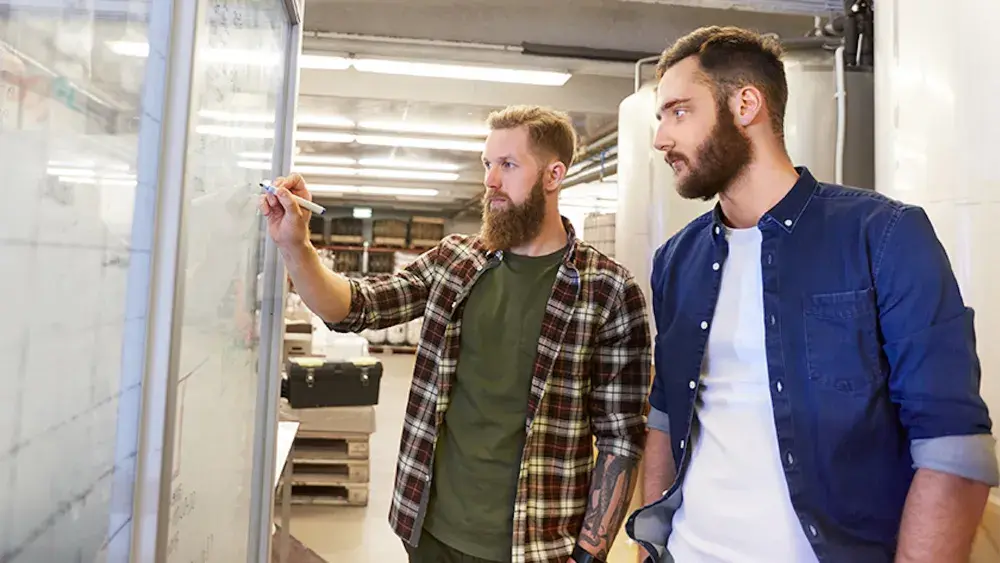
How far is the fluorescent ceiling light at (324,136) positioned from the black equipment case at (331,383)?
2761mm

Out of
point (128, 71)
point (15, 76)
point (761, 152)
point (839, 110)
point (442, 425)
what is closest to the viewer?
point (15, 76)

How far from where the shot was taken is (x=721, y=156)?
3.65ft

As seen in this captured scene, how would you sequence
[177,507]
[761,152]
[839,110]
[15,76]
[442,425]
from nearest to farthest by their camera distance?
[15,76], [177,507], [761,152], [442,425], [839,110]

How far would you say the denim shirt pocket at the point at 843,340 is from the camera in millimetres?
975

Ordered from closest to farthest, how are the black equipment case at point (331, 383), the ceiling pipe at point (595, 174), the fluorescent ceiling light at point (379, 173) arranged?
1. the black equipment case at point (331, 383)
2. the ceiling pipe at point (595, 174)
3. the fluorescent ceiling light at point (379, 173)

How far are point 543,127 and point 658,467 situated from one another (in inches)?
33.0

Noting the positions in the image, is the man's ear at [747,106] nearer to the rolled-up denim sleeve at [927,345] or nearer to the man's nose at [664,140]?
the man's nose at [664,140]

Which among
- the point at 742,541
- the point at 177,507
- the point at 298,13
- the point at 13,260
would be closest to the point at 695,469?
the point at 742,541

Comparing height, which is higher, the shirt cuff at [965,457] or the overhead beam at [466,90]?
the overhead beam at [466,90]

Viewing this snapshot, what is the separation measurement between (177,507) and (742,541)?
902mm

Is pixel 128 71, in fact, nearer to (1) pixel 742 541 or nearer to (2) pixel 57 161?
(2) pixel 57 161

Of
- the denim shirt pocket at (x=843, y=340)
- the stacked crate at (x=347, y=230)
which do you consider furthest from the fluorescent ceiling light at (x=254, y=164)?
the stacked crate at (x=347, y=230)

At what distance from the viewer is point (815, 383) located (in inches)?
39.4

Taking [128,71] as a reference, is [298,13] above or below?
above
